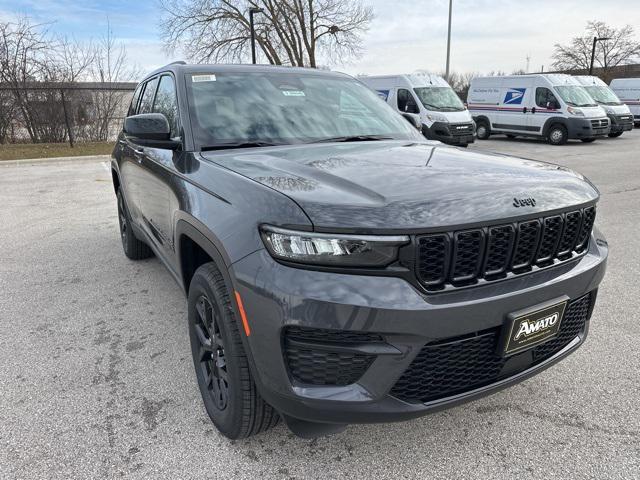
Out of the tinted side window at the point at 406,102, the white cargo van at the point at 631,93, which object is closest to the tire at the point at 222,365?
the tinted side window at the point at 406,102

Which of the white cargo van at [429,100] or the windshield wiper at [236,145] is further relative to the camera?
the white cargo van at [429,100]

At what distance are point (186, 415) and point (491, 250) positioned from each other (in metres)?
1.71

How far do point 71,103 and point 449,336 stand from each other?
18.9 meters

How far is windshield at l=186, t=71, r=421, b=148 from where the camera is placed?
2.81 meters

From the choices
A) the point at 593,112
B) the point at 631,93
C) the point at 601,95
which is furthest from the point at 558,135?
the point at 631,93

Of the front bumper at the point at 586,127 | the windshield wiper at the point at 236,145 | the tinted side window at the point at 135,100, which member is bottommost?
the front bumper at the point at 586,127

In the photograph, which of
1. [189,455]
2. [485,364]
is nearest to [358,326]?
[485,364]

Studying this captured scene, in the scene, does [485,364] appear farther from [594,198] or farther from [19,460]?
[19,460]

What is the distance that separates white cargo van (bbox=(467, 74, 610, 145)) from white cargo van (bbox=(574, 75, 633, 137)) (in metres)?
1.41

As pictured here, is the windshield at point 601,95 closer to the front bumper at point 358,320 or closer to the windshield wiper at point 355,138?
the windshield wiper at point 355,138

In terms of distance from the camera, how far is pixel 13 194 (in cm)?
884

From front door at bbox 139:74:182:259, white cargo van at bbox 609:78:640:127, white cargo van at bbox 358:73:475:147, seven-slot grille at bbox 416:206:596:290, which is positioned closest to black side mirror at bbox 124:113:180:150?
front door at bbox 139:74:182:259

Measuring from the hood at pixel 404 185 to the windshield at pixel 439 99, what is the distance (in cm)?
1499

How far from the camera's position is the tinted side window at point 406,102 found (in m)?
17.0
